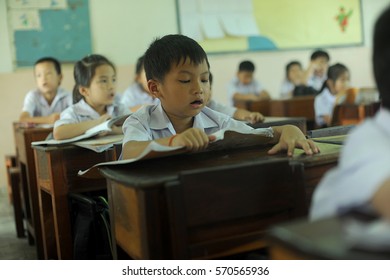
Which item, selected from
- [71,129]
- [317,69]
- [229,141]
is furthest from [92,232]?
[317,69]

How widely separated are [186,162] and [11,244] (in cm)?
200

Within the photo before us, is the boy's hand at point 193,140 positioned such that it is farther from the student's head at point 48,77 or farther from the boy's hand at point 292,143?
the student's head at point 48,77

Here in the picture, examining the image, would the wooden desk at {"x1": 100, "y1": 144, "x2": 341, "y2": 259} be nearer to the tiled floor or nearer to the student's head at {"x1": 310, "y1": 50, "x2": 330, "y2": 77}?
the tiled floor

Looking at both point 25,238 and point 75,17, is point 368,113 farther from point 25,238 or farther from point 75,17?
point 75,17

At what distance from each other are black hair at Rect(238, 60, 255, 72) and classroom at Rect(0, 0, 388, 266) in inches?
8.1

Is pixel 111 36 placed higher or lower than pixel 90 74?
higher

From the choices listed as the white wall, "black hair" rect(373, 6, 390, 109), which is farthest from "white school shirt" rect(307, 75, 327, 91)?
"black hair" rect(373, 6, 390, 109)

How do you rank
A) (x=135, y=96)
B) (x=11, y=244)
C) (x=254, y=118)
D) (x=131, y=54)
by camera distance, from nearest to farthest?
(x=254, y=118) < (x=11, y=244) < (x=135, y=96) < (x=131, y=54)

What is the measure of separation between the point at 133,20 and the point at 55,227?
12.1 feet

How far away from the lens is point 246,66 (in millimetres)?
5926

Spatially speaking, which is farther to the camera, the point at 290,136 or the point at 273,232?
the point at 290,136

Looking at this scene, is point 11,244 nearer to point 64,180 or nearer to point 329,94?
point 64,180
